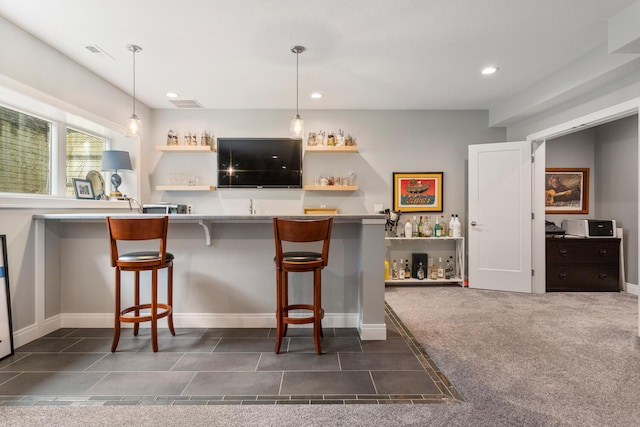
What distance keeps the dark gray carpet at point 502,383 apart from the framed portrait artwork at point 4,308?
0.87m

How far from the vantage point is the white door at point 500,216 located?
4.26 meters

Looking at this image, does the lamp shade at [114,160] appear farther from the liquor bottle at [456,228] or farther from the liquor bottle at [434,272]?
the liquor bottle at [456,228]

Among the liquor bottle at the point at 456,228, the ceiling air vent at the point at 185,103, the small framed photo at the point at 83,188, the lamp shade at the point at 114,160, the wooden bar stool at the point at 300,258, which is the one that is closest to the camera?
the wooden bar stool at the point at 300,258

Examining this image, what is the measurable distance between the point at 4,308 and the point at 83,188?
155 cm

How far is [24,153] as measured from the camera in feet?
9.72

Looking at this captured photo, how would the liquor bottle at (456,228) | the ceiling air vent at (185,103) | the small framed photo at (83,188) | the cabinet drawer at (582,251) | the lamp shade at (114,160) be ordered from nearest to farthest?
1. the small framed photo at (83,188)
2. the lamp shade at (114,160)
3. the cabinet drawer at (582,251)
4. the ceiling air vent at (185,103)
5. the liquor bottle at (456,228)

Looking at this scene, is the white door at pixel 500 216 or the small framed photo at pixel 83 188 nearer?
the small framed photo at pixel 83 188

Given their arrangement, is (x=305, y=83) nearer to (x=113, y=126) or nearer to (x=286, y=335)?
(x=113, y=126)

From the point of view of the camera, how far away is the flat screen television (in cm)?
470

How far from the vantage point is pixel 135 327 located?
267 cm

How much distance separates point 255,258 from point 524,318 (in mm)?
2745

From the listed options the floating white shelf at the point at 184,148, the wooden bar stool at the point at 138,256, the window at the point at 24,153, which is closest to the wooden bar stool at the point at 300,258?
the wooden bar stool at the point at 138,256

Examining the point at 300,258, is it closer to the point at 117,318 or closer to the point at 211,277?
the point at 211,277

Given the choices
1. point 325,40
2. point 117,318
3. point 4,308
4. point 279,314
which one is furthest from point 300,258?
point 4,308
